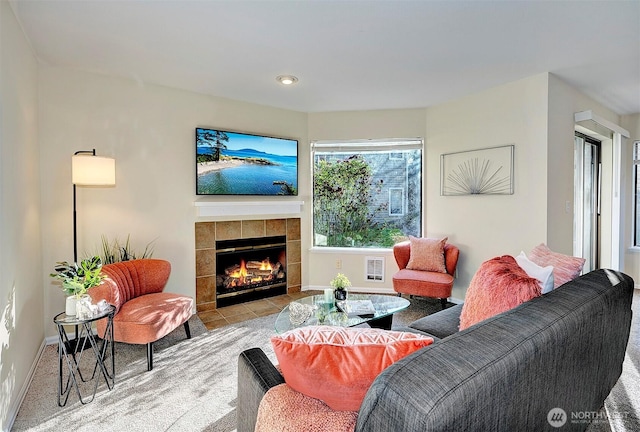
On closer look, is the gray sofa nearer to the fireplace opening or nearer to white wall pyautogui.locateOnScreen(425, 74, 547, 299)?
white wall pyautogui.locateOnScreen(425, 74, 547, 299)

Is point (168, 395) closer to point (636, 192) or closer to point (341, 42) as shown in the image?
point (341, 42)

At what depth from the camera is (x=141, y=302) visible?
8.67 ft

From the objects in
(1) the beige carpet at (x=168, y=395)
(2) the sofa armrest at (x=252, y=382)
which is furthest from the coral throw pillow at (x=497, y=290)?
(2) the sofa armrest at (x=252, y=382)

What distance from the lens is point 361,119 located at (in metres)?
4.32

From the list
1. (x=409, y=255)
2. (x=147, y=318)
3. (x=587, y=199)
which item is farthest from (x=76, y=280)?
(x=587, y=199)

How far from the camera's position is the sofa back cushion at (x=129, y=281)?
7.64 feet

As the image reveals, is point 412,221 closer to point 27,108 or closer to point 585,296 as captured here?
point 585,296

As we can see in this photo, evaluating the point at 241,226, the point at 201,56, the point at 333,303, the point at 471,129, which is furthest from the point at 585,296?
the point at 241,226

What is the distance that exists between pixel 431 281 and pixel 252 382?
2.61 m

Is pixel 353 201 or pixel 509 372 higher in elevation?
pixel 353 201

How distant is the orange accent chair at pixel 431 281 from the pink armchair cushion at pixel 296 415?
2636mm

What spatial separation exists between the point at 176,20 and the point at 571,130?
377 cm

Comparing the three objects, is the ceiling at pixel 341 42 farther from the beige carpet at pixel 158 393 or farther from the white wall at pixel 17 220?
the beige carpet at pixel 158 393

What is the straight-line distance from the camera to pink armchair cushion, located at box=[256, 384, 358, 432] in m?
0.96
